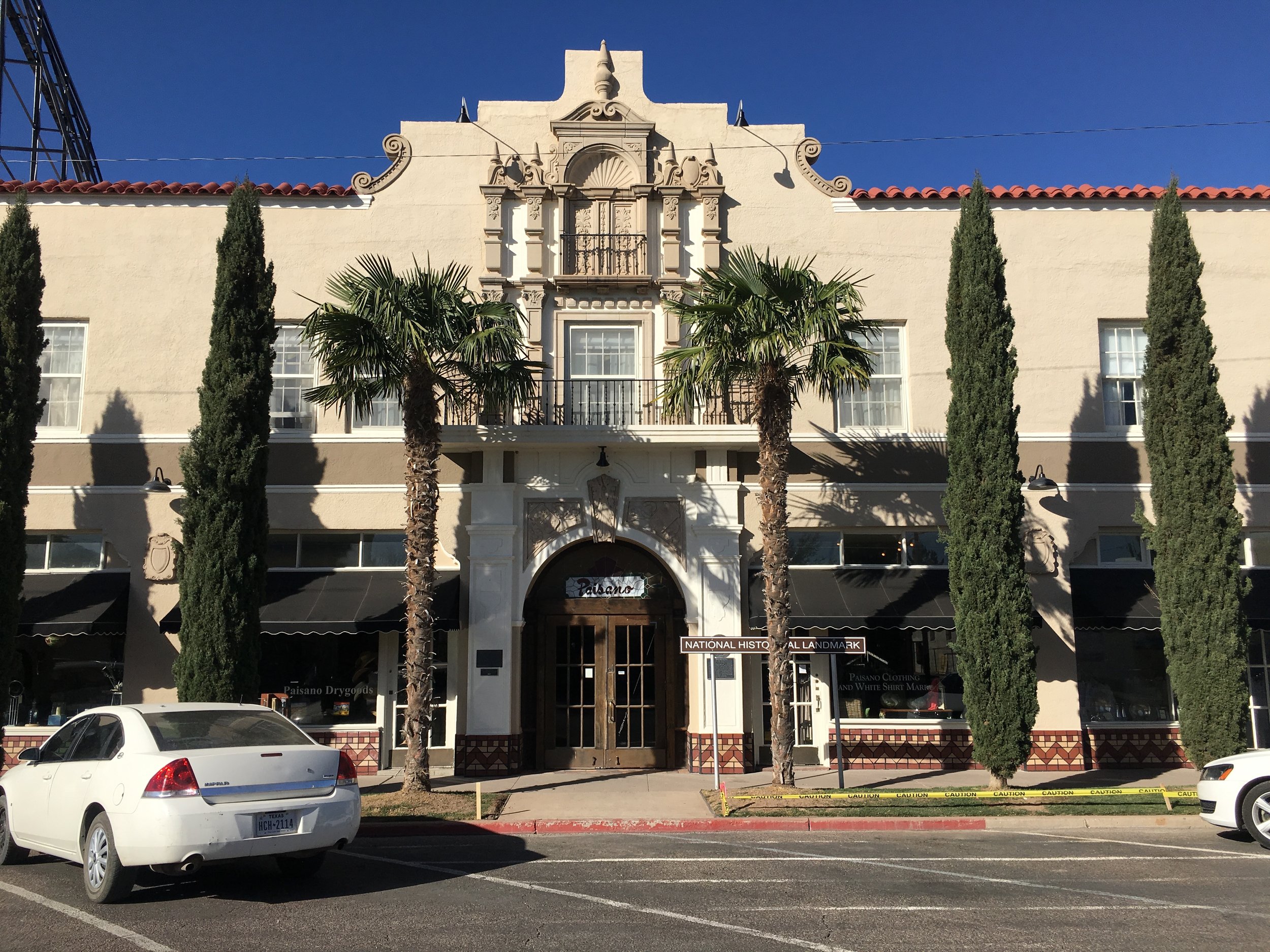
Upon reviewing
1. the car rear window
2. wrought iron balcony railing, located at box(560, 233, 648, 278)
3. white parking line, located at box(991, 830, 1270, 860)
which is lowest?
white parking line, located at box(991, 830, 1270, 860)

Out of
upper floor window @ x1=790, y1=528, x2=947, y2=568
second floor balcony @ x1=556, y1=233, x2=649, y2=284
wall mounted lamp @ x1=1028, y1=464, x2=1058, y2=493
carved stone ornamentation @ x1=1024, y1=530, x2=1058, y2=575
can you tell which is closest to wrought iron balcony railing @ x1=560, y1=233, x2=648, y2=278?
second floor balcony @ x1=556, y1=233, x2=649, y2=284

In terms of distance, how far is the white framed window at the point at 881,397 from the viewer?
17.4 meters

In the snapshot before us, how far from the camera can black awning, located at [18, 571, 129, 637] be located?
15352 mm

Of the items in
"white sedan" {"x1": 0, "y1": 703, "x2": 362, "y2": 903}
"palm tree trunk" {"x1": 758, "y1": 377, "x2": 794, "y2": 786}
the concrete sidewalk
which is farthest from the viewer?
"palm tree trunk" {"x1": 758, "y1": 377, "x2": 794, "y2": 786}

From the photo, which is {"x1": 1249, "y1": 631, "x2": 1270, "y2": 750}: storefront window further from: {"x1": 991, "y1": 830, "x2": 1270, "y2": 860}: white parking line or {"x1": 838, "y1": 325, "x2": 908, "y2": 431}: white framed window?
{"x1": 991, "y1": 830, "x2": 1270, "y2": 860}: white parking line

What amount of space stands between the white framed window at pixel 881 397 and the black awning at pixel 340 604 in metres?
6.86

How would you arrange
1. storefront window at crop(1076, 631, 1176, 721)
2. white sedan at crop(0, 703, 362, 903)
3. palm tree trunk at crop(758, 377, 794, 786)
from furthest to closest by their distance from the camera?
storefront window at crop(1076, 631, 1176, 721) → palm tree trunk at crop(758, 377, 794, 786) → white sedan at crop(0, 703, 362, 903)

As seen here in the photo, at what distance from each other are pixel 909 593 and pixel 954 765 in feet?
9.05

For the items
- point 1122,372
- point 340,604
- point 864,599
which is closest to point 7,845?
point 340,604

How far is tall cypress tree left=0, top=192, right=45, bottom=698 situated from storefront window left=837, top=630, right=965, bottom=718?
11.9 metres

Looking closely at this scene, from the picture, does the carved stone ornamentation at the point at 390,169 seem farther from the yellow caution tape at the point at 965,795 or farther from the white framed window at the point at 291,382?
the yellow caution tape at the point at 965,795

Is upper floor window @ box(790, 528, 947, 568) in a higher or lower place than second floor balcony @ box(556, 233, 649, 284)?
lower

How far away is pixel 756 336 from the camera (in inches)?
547

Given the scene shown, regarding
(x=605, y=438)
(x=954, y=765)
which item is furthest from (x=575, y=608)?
(x=954, y=765)
